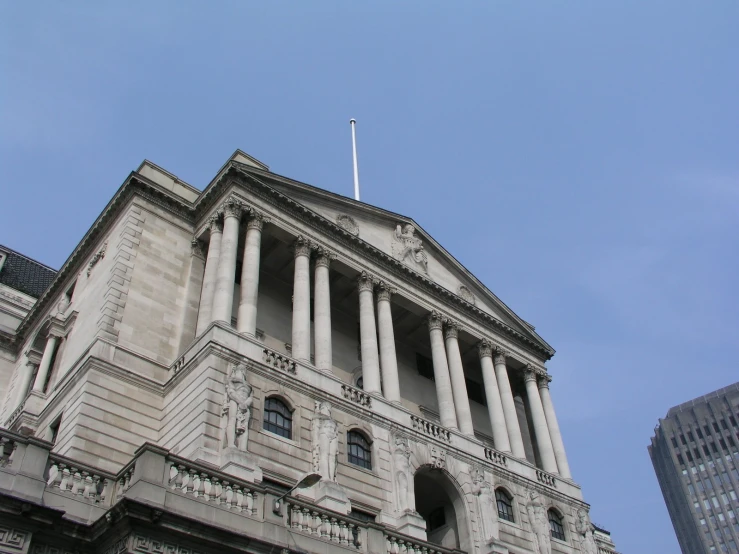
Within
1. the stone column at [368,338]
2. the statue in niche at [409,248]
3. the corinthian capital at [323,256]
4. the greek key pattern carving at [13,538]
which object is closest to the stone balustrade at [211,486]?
the greek key pattern carving at [13,538]

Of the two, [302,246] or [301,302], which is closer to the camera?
[301,302]

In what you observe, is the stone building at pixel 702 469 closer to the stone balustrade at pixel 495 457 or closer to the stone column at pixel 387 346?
the stone balustrade at pixel 495 457

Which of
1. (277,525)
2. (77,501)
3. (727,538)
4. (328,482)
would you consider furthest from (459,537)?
(727,538)

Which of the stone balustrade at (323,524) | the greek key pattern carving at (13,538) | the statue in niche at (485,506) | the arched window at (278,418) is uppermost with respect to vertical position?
the arched window at (278,418)

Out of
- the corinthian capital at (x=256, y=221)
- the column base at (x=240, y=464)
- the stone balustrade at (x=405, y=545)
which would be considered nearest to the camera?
the stone balustrade at (x=405, y=545)

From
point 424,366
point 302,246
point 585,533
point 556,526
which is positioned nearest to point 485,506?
point 556,526

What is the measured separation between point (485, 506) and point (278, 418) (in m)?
10.9

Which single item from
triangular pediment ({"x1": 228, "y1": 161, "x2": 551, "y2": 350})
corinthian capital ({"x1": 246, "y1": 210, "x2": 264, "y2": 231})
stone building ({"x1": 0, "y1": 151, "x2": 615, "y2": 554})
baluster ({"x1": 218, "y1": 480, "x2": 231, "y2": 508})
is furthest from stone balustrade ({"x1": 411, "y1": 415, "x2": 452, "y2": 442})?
baluster ({"x1": 218, "y1": 480, "x2": 231, "y2": 508})

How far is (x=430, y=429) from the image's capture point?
116 feet

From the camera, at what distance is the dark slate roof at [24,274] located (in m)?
50.6

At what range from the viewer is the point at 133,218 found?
36250 mm

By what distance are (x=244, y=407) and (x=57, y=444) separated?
7372 mm

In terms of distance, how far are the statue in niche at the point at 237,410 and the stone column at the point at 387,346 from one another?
8.82 metres

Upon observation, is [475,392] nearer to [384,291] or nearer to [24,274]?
[384,291]
